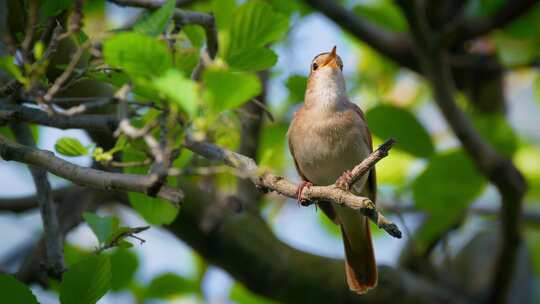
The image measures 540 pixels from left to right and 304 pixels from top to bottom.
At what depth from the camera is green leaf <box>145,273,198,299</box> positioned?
159 inches

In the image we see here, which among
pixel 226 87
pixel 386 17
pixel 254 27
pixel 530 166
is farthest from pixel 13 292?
pixel 530 166

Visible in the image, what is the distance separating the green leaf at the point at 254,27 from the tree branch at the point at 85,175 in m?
0.49

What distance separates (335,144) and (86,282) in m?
1.78

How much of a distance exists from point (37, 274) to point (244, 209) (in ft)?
4.14

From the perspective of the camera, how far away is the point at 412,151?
380 centimetres

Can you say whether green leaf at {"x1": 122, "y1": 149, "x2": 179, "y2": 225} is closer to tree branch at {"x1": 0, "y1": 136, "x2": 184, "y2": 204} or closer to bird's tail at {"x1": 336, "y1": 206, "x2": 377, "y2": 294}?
tree branch at {"x1": 0, "y1": 136, "x2": 184, "y2": 204}

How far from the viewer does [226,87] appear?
5.26 ft

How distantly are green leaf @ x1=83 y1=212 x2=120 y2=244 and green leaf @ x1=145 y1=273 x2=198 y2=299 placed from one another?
1.61 meters

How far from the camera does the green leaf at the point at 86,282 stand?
6.81 ft

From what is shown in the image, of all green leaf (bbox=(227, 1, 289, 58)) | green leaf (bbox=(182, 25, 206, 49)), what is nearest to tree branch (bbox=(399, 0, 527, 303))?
green leaf (bbox=(182, 25, 206, 49))

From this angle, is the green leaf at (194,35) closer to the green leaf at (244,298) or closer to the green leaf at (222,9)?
the green leaf at (222,9)

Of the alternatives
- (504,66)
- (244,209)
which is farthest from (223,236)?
(504,66)

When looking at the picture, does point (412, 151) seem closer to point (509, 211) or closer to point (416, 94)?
point (509, 211)

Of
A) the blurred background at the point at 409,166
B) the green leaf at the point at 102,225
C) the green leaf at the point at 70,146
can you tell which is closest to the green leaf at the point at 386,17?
the blurred background at the point at 409,166
